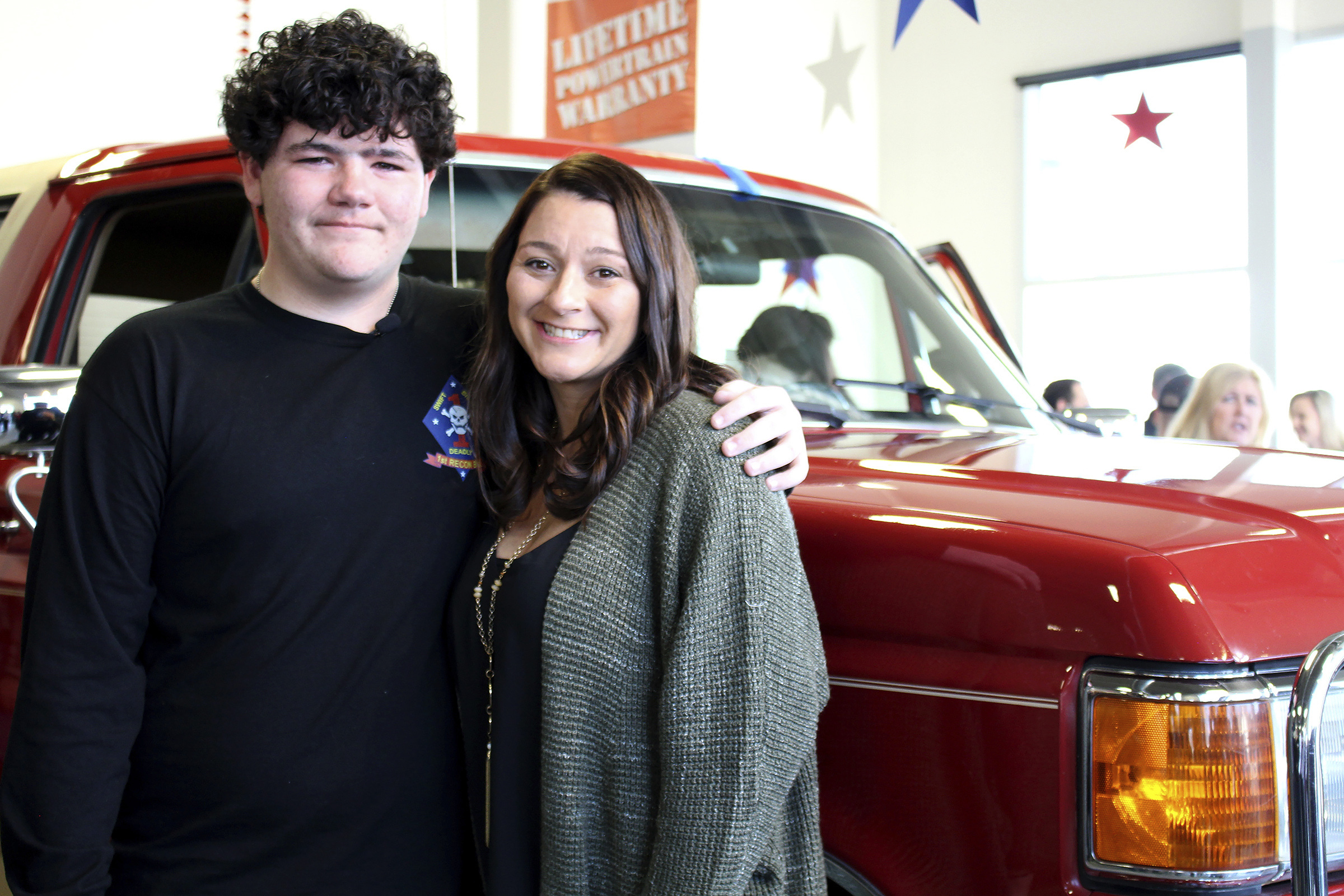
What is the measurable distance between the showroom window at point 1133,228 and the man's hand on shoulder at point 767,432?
10.8m

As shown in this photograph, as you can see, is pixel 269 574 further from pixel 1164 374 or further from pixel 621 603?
pixel 1164 374

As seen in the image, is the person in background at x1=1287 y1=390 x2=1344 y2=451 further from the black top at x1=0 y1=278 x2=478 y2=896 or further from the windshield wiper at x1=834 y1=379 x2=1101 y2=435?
the black top at x1=0 y1=278 x2=478 y2=896

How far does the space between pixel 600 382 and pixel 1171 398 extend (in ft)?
20.3

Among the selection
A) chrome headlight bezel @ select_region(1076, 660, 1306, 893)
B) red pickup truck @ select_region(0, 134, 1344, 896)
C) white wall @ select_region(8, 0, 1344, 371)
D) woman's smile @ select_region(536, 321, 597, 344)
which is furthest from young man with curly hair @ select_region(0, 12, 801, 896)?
white wall @ select_region(8, 0, 1344, 371)

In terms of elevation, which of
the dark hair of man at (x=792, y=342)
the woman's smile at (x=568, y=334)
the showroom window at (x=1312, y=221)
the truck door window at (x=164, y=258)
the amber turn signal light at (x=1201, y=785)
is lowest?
the amber turn signal light at (x=1201, y=785)

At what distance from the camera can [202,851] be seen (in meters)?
1.62

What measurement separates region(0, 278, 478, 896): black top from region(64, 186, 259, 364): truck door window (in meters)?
0.90

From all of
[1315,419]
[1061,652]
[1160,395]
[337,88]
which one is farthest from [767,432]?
[1315,419]

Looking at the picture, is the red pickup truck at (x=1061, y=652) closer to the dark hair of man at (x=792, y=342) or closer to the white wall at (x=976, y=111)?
the dark hair of man at (x=792, y=342)

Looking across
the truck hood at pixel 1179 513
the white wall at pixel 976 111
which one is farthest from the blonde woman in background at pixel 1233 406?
the white wall at pixel 976 111

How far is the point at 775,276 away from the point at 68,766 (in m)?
1.67

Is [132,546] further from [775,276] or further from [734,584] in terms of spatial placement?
[775,276]

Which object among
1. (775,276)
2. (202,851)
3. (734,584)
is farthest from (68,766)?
(775,276)

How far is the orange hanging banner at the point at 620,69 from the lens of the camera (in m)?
7.61
